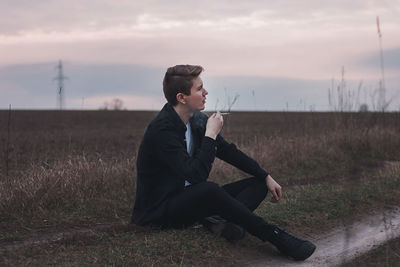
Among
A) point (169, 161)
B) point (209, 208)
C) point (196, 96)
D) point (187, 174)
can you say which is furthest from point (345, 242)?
point (196, 96)

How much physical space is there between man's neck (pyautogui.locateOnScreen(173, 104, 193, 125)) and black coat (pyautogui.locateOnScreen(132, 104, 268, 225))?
6 cm

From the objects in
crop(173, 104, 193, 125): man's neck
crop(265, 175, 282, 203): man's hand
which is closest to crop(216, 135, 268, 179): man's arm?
crop(265, 175, 282, 203): man's hand

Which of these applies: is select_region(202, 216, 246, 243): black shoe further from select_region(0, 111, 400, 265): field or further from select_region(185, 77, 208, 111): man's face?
select_region(185, 77, 208, 111): man's face

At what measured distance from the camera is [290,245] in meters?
4.41

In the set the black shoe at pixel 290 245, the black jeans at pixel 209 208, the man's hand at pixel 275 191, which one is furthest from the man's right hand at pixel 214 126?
the black shoe at pixel 290 245

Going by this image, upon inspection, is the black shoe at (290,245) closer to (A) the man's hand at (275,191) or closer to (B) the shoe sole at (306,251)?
(B) the shoe sole at (306,251)

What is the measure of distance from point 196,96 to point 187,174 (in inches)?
26.6

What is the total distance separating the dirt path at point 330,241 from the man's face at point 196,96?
1.36 meters

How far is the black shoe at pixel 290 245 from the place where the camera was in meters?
4.40

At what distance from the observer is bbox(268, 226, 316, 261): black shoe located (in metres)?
4.40

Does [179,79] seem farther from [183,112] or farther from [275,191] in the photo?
[275,191]

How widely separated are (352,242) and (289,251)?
106cm

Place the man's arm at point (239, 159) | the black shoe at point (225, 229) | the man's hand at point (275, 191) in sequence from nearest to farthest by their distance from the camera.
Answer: the black shoe at point (225, 229)
the man's hand at point (275, 191)
the man's arm at point (239, 159)

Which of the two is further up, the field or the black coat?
the black coat
